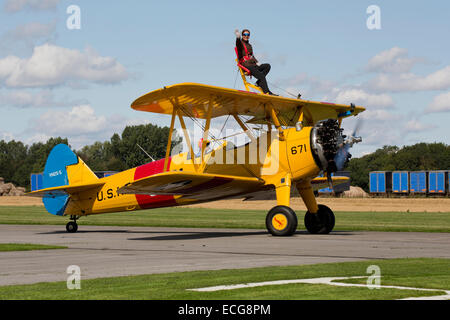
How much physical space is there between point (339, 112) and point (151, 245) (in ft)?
27.4

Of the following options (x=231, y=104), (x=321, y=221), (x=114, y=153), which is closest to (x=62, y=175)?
(x=231, y=104)

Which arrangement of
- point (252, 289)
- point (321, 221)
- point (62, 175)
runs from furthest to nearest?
point (62, 175), point (321, 221), point (252, 289)

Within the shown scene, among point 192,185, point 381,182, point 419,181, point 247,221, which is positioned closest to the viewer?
point 192,185

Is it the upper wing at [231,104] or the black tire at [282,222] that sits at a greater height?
the upper wing at [231,104]

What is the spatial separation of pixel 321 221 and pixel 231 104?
470cm

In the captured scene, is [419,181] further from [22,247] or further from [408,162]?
[22,247]

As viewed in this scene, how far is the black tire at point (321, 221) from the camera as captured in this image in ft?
64.4

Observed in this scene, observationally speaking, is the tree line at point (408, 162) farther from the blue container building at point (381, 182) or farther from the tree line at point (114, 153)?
the tree line at point (114, 153)

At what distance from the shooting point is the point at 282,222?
17438mm

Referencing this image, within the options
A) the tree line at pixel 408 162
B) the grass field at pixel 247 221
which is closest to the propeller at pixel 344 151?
the grass field at pixel 247 221

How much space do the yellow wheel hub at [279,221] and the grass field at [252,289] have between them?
22.8 ft

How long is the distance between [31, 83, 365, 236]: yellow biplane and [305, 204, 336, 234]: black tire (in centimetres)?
3

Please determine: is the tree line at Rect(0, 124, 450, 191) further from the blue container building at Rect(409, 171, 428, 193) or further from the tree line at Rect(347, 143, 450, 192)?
the blue container building at Rect(409, 171, 428, 193)

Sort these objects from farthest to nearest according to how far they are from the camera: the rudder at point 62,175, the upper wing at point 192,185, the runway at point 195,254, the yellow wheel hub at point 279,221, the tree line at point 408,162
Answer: the tree line at point 408,162, the rudder at point 62,175, the yellow wheel hub at point 279,221, the upper wing at point 192,185, the runway at point 195,254
